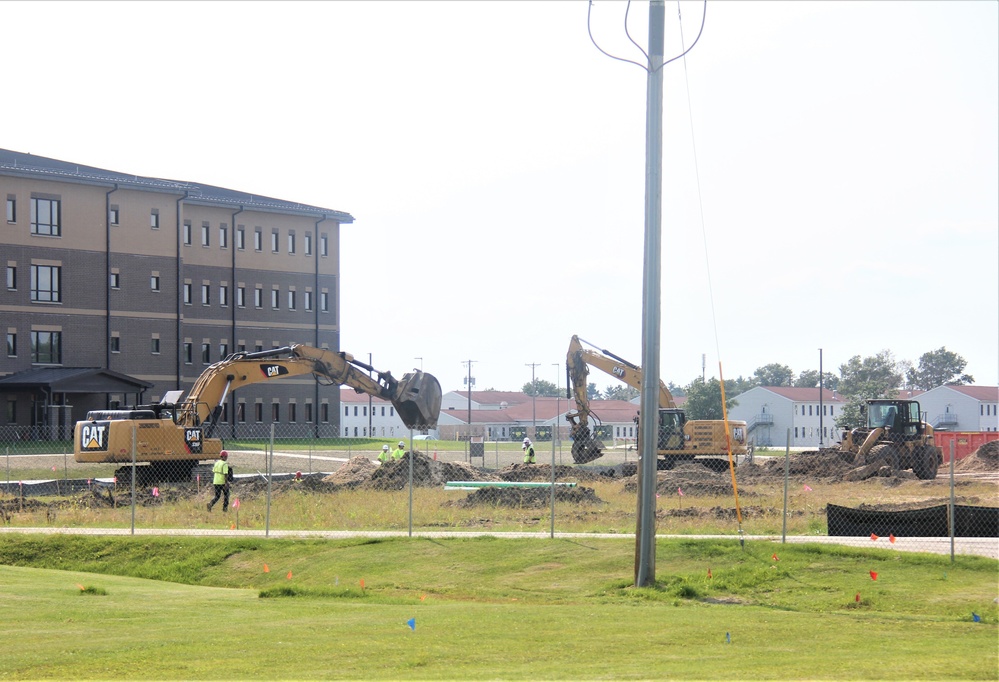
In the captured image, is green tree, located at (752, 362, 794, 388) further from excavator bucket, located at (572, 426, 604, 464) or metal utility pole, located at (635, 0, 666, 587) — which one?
metal utility pole, located at (635, 0, 666, 587)

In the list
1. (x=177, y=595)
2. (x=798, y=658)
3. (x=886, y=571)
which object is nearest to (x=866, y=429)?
(x=886, y=571)

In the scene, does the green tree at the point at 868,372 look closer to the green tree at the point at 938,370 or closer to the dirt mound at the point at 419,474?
the green tree at the point at 938,370

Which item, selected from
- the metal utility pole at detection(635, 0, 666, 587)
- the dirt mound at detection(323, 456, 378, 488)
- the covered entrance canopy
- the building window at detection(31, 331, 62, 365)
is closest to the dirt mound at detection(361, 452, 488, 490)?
the dirt mound at detection(323, 456, 378, 488)

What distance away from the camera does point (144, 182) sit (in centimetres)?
6675

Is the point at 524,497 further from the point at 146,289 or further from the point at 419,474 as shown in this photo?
the point at 146,289

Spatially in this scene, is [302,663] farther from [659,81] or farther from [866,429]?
[866,429]

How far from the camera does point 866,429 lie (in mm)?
47938

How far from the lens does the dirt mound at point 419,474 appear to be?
3847cm

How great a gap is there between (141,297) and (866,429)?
4035cm

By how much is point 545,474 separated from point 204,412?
457 inches

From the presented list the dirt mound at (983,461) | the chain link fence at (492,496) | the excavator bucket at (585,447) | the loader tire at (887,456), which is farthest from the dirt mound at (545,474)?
the dirt mound at (983,461)

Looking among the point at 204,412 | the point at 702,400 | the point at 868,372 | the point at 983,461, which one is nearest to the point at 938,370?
the point at 868,372

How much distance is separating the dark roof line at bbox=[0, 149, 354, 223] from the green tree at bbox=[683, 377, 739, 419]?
116 ft

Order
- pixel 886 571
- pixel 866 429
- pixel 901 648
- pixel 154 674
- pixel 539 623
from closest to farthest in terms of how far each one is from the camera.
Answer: pixel 154 674 → pixel 901 648 → pixel 539 623 → pixel 886 571 → pixel 866 429
